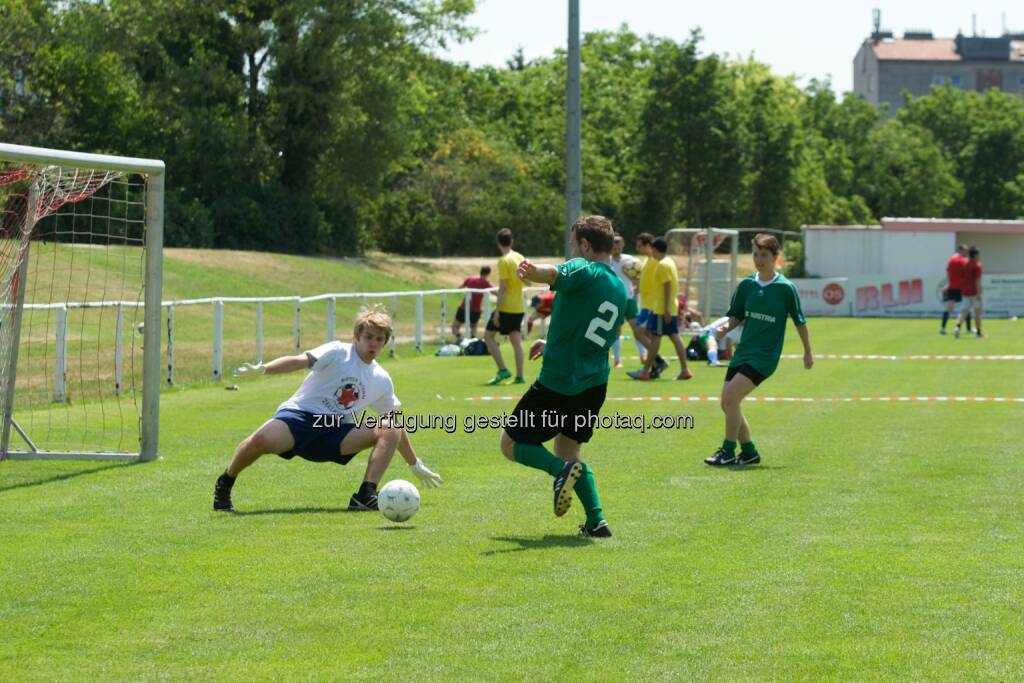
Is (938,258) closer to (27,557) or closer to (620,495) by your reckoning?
(620,495)

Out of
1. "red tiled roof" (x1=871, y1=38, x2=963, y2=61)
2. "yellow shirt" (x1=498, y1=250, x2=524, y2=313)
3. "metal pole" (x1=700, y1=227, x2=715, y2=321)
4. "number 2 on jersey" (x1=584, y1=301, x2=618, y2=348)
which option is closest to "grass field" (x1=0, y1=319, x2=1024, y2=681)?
"number 2 on jersey" (x1=584, y1=301, x2=618, y2=348)

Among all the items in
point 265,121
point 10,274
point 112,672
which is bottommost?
point 112,672

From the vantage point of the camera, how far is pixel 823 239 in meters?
50.3

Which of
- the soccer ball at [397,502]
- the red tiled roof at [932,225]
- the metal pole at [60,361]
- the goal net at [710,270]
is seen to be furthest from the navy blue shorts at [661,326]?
the red tiled roof at [932,225]

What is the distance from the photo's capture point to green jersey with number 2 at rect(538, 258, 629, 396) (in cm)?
821

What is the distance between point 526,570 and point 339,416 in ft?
7.17

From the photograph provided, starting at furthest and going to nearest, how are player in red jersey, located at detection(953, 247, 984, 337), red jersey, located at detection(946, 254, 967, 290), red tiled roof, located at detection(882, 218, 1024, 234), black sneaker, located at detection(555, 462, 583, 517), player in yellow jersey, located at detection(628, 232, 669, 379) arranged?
1. red tiled roof, located at detection(882, 218, 1024, 234)
2. red jersey, located at detection(946, 254, 967, 290)
3. player in red jersey, located at detection(953, 247, 984, 337)
4. player in yellow jersey, located at detection(628, 232, 669, 379)
5. black sneaker, located at detection(555, 462, 583, 517)

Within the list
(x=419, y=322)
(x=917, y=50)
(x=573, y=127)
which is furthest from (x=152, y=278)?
(x=917, y=50)

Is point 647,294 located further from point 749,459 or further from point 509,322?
point 749,459

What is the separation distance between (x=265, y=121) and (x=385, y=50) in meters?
5.12

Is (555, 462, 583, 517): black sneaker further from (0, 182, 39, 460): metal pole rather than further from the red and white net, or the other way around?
(0, 182, 39, 460): metal pole

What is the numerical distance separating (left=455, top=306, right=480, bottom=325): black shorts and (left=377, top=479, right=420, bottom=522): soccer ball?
19.7 metres

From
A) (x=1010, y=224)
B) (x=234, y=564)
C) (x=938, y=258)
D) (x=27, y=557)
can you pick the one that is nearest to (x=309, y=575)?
(x=234, y=564)

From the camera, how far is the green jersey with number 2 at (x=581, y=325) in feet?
26.9
